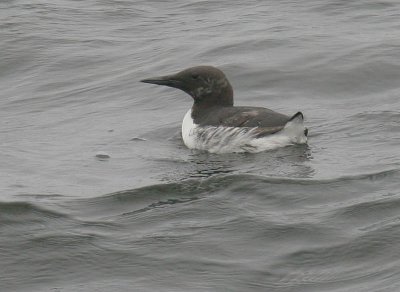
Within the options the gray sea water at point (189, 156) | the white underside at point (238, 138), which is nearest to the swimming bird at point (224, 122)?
the white underside at point (238, 138)

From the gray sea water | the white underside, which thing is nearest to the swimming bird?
the white underside

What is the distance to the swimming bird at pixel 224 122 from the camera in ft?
35.3

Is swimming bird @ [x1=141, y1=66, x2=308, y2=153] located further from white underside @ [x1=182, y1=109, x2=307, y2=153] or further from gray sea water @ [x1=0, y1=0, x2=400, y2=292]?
gray sea water @ [x1=0, y1=0, x2=400, y2=292]

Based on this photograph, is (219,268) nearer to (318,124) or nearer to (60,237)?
(60,237)

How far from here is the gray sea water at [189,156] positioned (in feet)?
25.0

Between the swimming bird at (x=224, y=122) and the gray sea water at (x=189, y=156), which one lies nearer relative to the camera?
the gray sea water at (x=189, y=156)

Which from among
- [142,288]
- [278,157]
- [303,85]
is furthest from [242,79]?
[142,288]

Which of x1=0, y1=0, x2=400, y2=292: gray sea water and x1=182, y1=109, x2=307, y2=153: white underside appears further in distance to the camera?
x1=182, y1=109, x2=307, y2=153: white underside

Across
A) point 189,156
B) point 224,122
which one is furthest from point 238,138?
point 189,156

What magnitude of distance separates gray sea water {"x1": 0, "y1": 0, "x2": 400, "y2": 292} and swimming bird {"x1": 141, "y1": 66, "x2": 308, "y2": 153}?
0.14m

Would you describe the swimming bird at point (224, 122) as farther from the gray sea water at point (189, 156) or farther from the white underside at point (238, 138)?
Result: the gray sea water at point (189, 156)

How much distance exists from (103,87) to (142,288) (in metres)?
7.34

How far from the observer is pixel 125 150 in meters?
11.3

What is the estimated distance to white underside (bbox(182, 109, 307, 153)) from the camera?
10.7 meters
